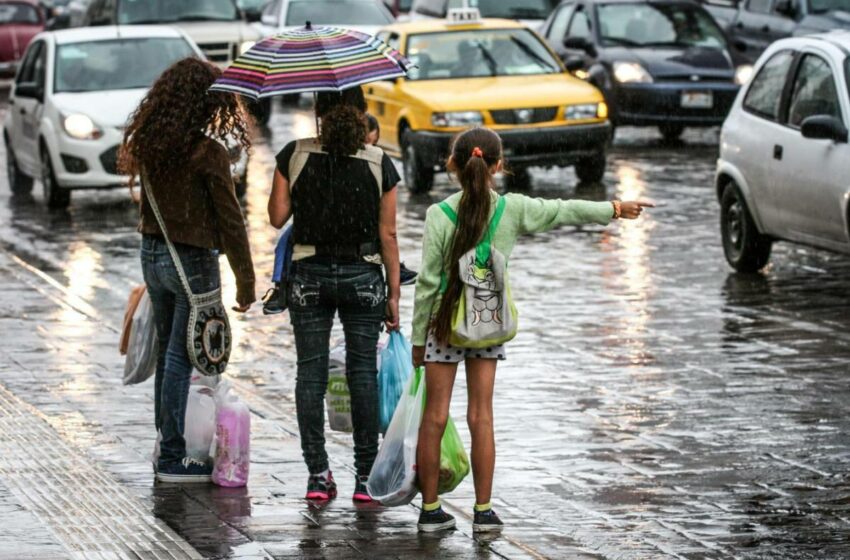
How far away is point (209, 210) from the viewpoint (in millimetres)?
8055

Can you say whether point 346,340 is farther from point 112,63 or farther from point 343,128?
point 112,63

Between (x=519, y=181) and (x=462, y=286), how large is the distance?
12.8m

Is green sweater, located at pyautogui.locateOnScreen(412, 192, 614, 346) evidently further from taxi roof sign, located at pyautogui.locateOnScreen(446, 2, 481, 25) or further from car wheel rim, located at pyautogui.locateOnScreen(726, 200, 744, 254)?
taxi roof sign, located at pyautogui.locateOnScreen(446, 2, 481, 25)

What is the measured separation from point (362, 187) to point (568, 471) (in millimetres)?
1680

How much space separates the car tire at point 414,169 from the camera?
19.2 m

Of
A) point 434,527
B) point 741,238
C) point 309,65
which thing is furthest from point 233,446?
point 741,238

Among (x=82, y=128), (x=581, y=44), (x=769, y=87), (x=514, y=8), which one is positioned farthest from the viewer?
(x=514, y=8)

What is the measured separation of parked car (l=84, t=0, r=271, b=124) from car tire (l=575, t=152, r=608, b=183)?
7621mm

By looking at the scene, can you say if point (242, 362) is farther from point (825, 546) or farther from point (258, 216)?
point (258, 216)

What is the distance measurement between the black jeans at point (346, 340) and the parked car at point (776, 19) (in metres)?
16.1

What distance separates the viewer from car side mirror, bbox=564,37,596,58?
23016 millimetres

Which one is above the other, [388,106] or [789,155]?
[789,155]

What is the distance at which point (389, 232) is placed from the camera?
304 inches

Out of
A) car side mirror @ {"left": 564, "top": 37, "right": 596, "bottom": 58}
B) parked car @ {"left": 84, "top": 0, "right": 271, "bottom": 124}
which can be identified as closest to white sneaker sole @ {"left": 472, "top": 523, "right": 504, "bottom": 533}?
car side mirror @ {"left": 564, "top": 37, "right": 596, "bottom": 58}
